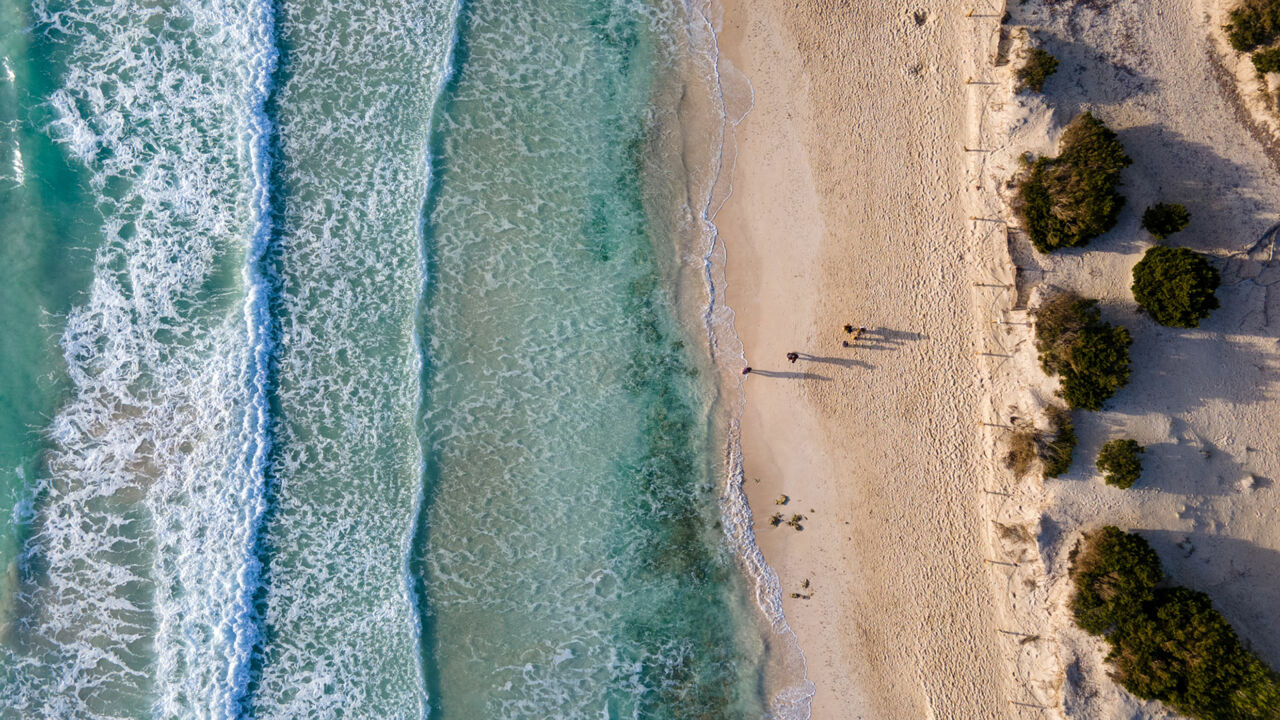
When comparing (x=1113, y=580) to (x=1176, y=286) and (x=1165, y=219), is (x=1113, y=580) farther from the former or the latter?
(x=1165, y=219)

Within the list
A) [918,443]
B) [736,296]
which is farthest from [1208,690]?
[736,296]

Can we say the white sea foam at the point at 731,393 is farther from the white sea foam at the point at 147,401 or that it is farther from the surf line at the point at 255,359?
the white sea foam at the point at 147,401

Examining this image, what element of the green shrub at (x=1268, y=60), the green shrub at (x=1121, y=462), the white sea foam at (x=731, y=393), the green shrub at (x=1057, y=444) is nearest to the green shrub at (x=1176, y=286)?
the green shrub at (x=1121, y=462)

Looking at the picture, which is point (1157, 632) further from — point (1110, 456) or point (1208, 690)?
point (1110, 456)

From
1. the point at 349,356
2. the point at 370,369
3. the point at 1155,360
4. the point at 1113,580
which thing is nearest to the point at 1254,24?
the point at 1155,360

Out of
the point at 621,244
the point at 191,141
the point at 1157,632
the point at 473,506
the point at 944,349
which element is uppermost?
the point at 191,141

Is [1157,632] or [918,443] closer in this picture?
[1157,632]

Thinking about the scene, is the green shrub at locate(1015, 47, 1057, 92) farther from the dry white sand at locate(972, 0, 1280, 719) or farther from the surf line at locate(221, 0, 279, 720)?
the surf line at locate(221, 0, 279, 720)
